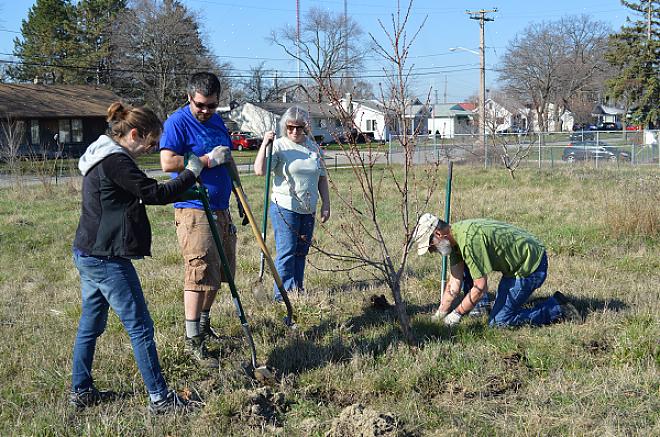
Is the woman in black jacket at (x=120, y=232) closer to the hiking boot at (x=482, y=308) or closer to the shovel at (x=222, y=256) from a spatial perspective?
the shovel at (x=222, y=256)

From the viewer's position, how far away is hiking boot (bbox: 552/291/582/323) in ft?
16.7

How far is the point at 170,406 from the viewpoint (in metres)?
3.74

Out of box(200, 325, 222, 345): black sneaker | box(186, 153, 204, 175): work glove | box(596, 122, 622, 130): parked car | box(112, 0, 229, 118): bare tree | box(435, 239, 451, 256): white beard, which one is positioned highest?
box(112, 0, 229, 118): bare tree

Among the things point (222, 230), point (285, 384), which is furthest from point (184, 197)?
point (285, 384)

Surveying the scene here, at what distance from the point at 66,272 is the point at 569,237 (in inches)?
228

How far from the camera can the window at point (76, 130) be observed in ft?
131

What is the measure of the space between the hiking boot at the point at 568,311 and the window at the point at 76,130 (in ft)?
126

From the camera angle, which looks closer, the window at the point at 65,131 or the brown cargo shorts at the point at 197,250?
the brown cargo shorts at the point at 197,250

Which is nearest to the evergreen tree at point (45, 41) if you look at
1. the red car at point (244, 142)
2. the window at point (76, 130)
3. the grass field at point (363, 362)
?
the window at point (76, 130)

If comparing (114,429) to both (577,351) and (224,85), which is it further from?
(224,85)

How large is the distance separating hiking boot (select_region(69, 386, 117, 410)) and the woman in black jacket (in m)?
0.01

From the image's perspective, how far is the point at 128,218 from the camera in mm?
3607

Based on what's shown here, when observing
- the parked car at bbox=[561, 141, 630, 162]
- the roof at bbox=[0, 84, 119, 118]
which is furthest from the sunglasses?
the roof at bbox=[0, 84, 119, 118]

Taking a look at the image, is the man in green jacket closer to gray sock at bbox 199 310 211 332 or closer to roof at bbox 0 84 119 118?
gray sock at bbox 199 310 211 332
